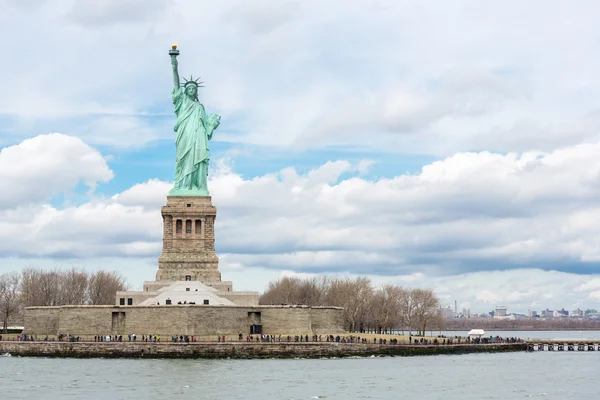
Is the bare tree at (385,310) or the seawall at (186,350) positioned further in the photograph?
the bare tree at (385,310)

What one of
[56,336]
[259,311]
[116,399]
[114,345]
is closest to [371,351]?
[259,311]

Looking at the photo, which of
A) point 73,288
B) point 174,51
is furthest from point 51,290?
point 174,51

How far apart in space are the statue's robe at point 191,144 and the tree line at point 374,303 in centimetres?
2249

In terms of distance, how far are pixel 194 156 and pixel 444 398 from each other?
132 ft

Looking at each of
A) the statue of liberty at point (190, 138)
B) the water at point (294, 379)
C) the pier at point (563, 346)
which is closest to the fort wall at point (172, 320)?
the water at point (294, 379)

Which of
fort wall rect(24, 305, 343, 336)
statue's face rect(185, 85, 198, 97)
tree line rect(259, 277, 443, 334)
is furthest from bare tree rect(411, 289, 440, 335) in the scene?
statue's face rect(185, 85, 198, 97)

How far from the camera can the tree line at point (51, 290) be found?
303ft

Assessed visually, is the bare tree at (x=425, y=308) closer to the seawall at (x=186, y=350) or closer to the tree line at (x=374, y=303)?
the tree line at (x=374, y=303)

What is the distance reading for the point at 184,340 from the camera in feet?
226

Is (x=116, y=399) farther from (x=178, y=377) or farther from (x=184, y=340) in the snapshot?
(x=184, y=340)

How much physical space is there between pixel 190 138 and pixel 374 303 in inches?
1067

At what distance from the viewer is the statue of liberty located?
3238 inches

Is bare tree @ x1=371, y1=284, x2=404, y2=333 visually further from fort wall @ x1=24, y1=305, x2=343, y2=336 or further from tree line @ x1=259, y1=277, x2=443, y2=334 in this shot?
fort wall @ x1=24, y1=305, x2=343, y2=336

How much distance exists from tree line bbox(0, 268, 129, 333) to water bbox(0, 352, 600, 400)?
79.7 ft
